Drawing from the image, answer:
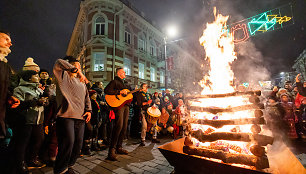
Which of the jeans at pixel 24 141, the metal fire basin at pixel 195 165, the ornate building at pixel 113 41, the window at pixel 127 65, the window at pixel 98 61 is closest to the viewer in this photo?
the metal fire basin at pixel 195 165

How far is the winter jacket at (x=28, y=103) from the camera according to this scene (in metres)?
2.90

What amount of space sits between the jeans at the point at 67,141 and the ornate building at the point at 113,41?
14.9 m

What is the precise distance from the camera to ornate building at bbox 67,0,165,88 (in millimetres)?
17375

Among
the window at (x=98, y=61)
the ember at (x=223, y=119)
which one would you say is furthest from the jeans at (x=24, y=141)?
the window at (x=98, y=61)

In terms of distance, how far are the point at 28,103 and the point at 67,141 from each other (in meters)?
1.49

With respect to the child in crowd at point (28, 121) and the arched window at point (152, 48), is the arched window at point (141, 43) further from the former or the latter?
the child in crowd at point (28, 121)

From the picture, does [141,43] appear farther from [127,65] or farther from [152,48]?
[127,65]

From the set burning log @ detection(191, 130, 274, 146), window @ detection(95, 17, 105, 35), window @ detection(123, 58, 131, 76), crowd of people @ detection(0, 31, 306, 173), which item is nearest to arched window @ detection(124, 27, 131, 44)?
window @ detection(123, 58, 131, 76)

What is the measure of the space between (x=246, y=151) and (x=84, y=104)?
3.32m

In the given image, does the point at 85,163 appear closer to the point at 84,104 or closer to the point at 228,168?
the point at 84,104

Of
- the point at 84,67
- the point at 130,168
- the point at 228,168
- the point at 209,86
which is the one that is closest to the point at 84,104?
the point at 130,168

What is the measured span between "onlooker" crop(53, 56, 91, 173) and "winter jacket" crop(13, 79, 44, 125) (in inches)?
38.7

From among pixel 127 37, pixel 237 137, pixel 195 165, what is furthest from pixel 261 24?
pixel 127 37

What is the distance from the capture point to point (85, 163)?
3354 mm
